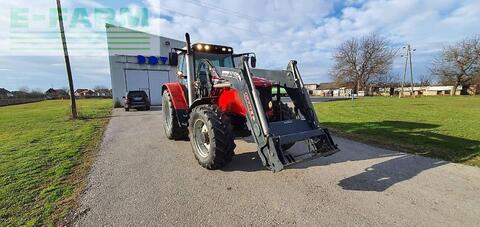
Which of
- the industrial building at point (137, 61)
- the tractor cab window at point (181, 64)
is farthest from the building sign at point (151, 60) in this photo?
the tractor cab window at point (181, 64)

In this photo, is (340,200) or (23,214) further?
(340,200)

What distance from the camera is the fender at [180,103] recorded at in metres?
6.68

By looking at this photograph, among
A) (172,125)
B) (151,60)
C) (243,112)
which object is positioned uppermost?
(151,60)

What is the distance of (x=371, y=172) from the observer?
15.1 ft

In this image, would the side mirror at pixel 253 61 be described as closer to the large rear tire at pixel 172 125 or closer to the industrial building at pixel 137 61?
the large rear tire at pixel 172 125

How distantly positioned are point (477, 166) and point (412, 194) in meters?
2.22

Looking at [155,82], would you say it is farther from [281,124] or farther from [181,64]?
[281,124]

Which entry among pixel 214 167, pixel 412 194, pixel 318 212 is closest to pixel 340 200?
pixel 318 212

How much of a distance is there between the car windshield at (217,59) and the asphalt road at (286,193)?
2327mm

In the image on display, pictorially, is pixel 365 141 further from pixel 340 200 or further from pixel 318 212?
pixel 318 212

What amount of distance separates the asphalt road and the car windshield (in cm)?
233

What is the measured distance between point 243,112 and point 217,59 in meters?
2.39

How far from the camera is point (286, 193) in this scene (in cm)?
382

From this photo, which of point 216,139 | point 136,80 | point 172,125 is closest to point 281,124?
point 216,139
